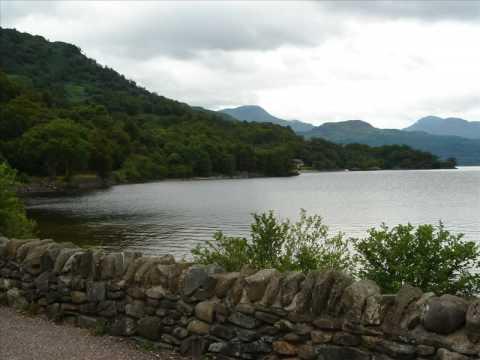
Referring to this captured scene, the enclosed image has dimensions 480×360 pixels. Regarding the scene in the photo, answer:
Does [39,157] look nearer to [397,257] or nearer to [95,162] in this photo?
[95,162]

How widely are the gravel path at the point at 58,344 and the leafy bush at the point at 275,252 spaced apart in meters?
5.00

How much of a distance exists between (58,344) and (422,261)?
716 centimetres

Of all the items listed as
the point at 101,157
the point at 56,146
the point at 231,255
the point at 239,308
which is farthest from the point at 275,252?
the point at 101,157

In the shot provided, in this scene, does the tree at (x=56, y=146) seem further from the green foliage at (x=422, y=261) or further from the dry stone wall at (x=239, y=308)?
the green foliage at (x=422, y=261)

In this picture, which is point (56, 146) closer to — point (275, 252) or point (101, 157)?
point (101, 157)

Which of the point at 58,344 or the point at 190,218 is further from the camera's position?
the point at 190,218

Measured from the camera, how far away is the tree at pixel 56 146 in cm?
10569

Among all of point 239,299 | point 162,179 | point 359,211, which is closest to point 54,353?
point 239,299

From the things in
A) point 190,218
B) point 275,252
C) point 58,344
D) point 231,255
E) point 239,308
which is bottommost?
point 190,218

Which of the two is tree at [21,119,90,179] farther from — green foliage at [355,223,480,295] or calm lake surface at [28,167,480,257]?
green foliage at [355,223,480,295]

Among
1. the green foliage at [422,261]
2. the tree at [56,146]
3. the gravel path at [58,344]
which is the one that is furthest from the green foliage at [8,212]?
the tree at [56,146]

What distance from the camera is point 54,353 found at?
781 cm

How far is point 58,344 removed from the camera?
321 inches

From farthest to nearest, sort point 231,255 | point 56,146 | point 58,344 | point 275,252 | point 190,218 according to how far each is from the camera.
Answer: point 56,146, point 190,218, point 275,252, point 231,255, point 58,344
